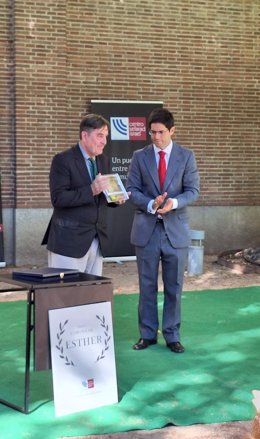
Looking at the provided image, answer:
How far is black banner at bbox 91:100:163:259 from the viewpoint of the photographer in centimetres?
1072

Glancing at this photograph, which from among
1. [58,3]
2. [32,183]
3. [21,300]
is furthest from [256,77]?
[21,300]

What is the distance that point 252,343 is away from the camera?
18.6 ft

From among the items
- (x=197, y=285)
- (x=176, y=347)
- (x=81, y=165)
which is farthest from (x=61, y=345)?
(x=197, y=285)

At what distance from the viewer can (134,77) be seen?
1114 cm

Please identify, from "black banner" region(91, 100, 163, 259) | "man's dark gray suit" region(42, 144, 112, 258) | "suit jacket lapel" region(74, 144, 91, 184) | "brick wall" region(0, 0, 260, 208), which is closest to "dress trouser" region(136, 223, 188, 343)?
"man's dark gray suit" region(42, 144, 112, 258)

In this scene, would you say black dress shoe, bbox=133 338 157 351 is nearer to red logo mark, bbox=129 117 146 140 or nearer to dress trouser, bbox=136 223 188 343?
dress trouser, bbox=136 223 188 343

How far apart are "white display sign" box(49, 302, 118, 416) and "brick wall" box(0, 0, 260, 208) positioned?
6.80m

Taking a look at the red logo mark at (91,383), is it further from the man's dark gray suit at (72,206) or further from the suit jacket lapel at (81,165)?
the suit jacket lapel at (81,165)

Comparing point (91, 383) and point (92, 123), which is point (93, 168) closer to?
point (92, 123)

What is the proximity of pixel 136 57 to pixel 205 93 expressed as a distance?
1.51m

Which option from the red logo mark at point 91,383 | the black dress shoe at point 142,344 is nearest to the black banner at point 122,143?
the black dress shoe at point 142,344

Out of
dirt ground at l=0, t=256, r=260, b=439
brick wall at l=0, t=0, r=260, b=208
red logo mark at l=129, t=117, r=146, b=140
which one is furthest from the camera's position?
red logo mark at l=129, t=117, r=146, b=140

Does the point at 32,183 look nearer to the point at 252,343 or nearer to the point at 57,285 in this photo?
the point at 252,343

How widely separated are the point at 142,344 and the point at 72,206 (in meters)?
1.56
